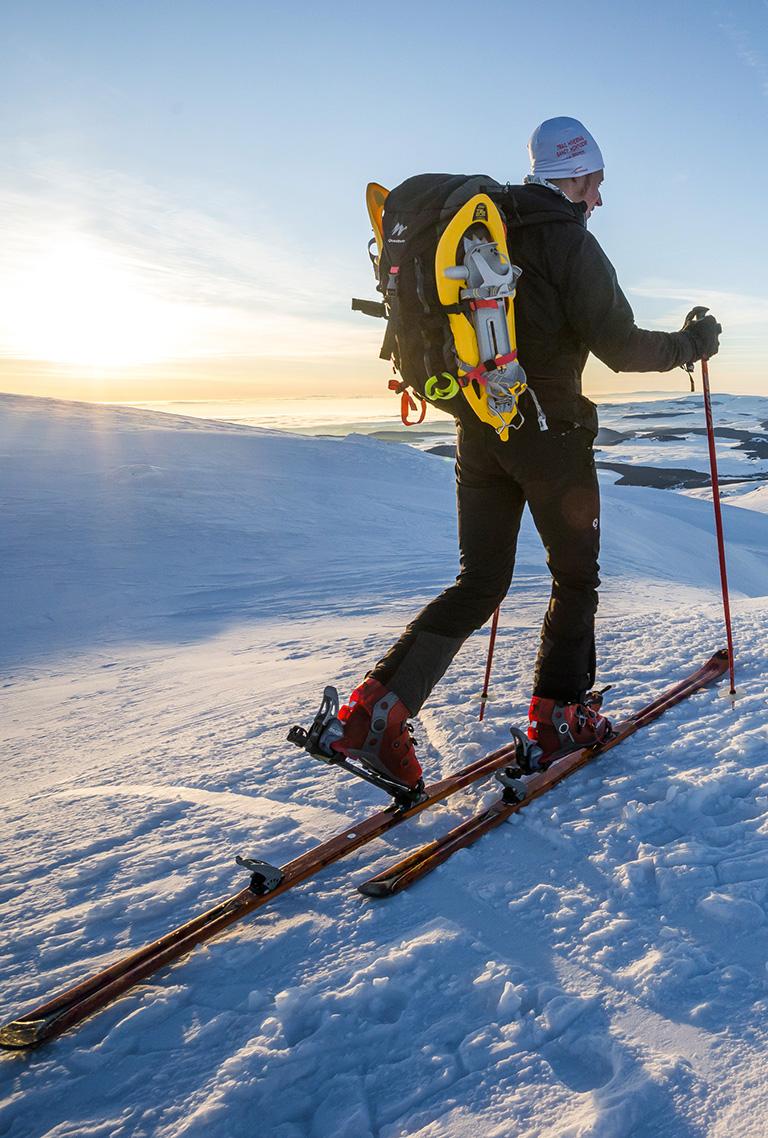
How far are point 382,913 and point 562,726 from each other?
1152mm

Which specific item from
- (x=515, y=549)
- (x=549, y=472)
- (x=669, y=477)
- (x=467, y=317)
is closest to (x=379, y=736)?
(x=515, y=549)

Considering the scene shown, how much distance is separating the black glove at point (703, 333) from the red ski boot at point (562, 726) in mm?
1447

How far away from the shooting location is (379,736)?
2.59 metres

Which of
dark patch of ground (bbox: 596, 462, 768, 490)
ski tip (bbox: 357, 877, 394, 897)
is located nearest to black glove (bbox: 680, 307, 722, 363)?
ski tip (bbox: 357, 877, 394, 897)

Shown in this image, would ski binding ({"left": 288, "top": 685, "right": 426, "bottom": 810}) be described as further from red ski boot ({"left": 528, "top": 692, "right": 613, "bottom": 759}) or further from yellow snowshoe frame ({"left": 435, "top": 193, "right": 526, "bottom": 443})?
yellow snowshoe frame ({"left": 435, "top": 193, "right": 526, "bottom": 443})

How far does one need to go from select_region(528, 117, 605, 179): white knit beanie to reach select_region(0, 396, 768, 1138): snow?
2229 millimetres

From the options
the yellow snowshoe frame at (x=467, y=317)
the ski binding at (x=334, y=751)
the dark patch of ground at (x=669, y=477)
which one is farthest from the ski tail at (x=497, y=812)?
the dark patch of ground at (x=669, y=477)

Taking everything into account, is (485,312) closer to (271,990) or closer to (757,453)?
(271,990)

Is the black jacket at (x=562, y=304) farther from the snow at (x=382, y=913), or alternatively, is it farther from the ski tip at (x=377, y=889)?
the ski tip at (x=377, y=889)

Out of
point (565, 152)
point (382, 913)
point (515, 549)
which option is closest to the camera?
point (382, 913)

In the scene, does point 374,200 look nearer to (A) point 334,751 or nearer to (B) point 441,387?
(B) point 441,387

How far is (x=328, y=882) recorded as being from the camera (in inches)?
87.7

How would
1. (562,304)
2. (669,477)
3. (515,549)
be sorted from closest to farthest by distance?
1. (562,304)
2. (515,549)
3. (669,477)

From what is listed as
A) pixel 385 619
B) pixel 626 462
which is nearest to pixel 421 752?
pixel 385 619
